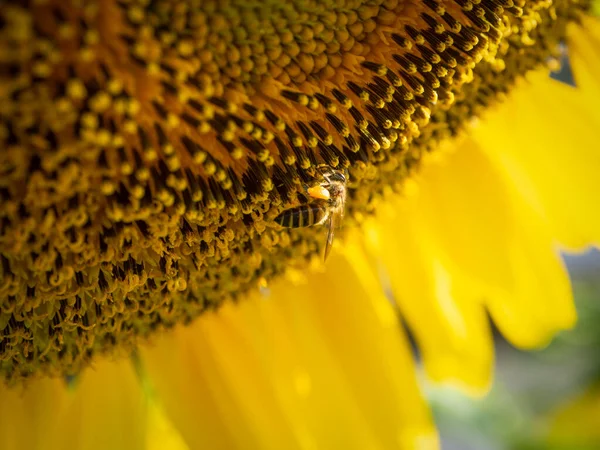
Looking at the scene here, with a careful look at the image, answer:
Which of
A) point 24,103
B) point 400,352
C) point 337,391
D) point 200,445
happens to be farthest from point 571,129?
point 24,103

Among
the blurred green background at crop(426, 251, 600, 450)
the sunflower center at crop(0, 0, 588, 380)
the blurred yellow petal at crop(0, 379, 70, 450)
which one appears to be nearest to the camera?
the sunflower center at crop(0, 0, 588, 380)

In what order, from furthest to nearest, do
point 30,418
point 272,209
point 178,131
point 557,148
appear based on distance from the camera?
point 557,148 < point 30,418 < point 272,209 < point 178,131

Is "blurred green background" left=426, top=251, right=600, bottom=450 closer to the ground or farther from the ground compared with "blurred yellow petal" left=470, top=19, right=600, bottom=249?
closer to the ground

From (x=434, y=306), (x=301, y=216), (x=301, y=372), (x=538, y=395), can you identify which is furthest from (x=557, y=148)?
(x=538, y=395)

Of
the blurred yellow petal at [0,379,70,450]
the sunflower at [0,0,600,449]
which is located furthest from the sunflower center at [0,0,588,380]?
the blurred yellow petal at [0,379,70,450]

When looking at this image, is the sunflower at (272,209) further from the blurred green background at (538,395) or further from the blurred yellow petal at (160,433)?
the blurred green background at (538,395)

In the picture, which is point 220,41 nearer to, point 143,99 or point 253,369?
point 143,99

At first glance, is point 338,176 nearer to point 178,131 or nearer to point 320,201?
point 320,201

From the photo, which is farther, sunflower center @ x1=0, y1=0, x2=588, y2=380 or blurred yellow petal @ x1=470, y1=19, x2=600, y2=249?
blurred yellow petal @ x1=470, y1=19, x2=600, y2=249

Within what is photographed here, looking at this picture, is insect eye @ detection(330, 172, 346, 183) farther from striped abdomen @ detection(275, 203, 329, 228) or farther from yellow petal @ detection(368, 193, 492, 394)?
yellow petal @ detection(368, 193, 492, 394)
